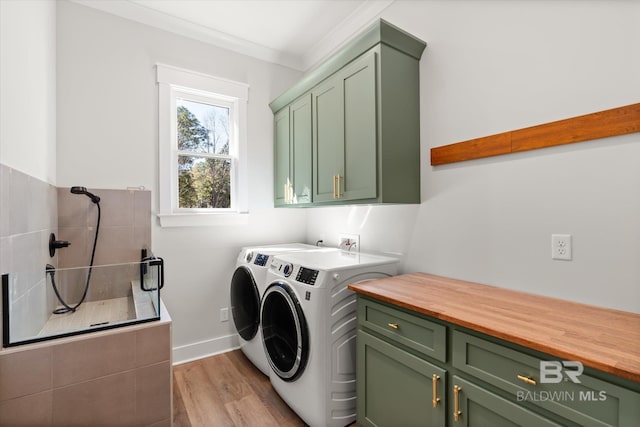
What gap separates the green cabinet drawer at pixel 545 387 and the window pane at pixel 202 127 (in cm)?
245

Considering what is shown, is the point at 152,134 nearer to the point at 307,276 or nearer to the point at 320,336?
the point at 307,276

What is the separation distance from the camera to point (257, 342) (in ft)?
7.52

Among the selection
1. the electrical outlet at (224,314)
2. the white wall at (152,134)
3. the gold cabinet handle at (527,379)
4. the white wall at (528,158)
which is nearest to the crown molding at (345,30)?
the white wall at (528,158)

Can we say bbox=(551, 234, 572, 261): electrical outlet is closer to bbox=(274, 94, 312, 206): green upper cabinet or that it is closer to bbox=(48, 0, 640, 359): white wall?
bbox=(48, 0, 640, 359): white wall

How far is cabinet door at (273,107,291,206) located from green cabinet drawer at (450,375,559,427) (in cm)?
200

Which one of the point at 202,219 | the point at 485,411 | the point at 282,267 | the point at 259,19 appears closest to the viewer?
the point at 485,411

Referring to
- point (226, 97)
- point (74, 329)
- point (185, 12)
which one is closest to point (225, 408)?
point (74, 329)

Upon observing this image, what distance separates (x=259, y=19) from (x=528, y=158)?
225cm

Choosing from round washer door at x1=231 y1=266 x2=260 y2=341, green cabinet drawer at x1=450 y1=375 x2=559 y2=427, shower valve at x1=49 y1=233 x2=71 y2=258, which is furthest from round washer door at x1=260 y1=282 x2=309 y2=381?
shower valve at x1=49 y1=233 x2=71 y2=258

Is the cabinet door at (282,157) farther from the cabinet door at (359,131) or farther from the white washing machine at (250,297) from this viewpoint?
the cabinet door at (359,131)

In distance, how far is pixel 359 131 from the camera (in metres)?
1.92

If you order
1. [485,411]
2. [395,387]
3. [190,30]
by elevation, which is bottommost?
[395,387]


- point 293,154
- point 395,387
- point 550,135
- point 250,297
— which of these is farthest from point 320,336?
point 293,154

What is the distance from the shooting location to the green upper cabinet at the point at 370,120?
179cm
